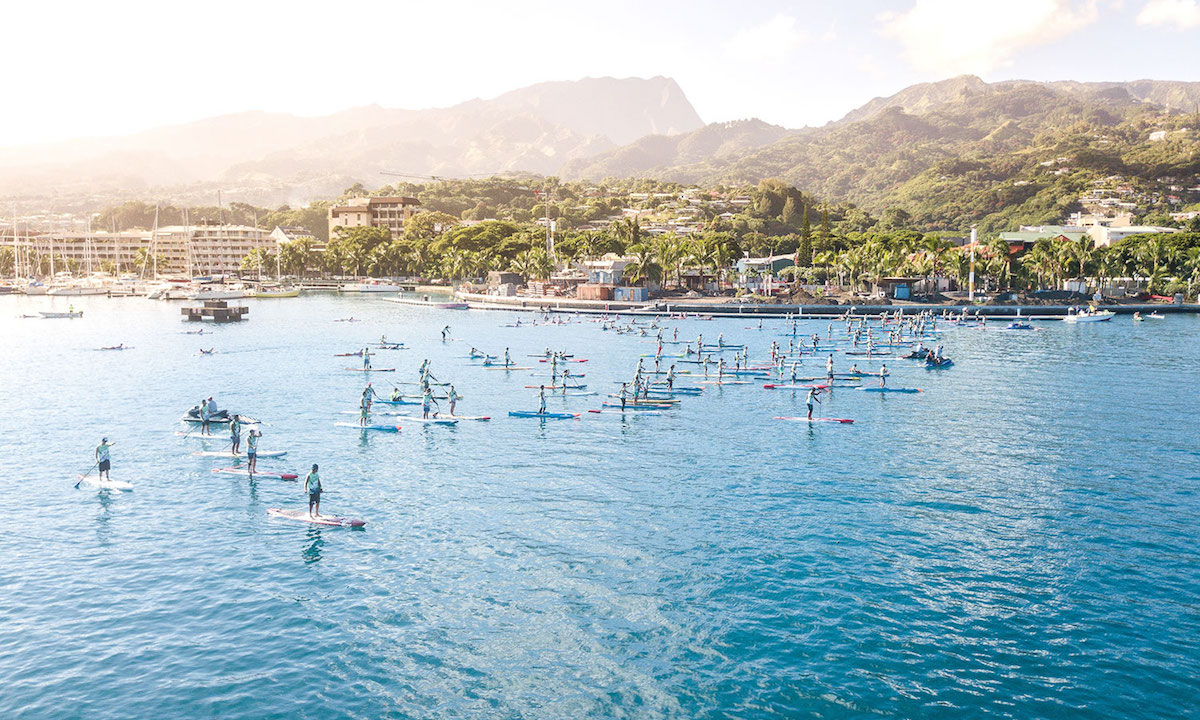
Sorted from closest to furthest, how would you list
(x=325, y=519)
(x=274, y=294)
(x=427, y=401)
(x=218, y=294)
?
(x=325, y=519) < (x=427, y=401) < (x=218, y=294) < (x=274, y=294)

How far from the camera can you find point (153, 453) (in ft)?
154

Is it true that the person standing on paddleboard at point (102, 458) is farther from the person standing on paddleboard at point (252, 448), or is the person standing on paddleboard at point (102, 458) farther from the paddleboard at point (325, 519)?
the paddleboard at point (325, 519)

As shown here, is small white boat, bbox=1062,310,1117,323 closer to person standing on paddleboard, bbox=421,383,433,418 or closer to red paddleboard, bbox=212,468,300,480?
person standing on paddleboard, bbox=421,383,433,418

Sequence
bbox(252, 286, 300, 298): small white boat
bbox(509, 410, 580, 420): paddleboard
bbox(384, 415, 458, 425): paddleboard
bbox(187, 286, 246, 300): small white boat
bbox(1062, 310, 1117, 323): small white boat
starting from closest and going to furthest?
bbox(384, 415, 458, 425): paddleboard
bbox(509, 410, 580, 420): paddleboard
bbox(1062, 310, 1117, 323): small white boat
bbox(187, 286, 246, 300): small white boat
bbox(252, 286, 300, 298): small white boat

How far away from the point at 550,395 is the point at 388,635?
41609 millimetres

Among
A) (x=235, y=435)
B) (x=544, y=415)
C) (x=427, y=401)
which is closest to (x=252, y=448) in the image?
(x=235, y=435)

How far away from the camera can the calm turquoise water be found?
22.4m

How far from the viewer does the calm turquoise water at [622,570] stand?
73.5 feet

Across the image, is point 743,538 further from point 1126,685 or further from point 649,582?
point 1126,685

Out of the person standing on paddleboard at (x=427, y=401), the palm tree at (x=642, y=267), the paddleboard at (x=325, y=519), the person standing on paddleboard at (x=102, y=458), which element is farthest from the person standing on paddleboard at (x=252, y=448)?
the palm tree at (x=642, y=267)

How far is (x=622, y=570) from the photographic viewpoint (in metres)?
29.9

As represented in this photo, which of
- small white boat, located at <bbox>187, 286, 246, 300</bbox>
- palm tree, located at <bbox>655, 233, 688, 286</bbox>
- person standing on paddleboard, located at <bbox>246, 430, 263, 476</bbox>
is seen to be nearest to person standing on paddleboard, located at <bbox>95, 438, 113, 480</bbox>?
person standing on paddleboard, located at <bbox>246, 430, 263, 476</bbox>

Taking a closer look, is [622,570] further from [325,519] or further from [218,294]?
[218,294]

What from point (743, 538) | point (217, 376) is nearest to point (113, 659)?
point (743, 538)
